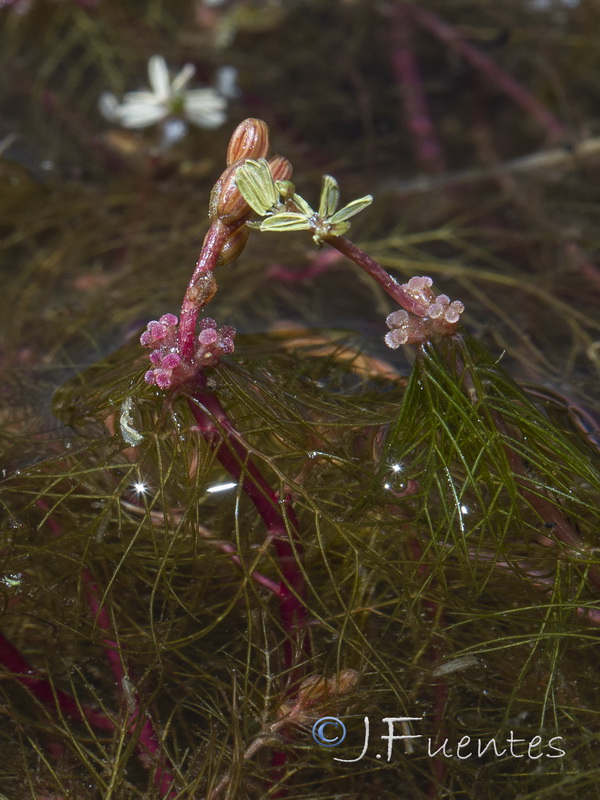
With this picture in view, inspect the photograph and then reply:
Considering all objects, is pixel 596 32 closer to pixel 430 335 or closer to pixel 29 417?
pixel 430 335

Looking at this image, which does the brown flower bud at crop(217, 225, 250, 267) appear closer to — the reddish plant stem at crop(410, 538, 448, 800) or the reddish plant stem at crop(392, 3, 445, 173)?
the reddish plant stem at crop(410, 538, 448, 800)

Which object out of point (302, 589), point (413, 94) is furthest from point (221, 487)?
point (413, 94)

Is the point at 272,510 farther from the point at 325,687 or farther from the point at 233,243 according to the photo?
the point at 233,243

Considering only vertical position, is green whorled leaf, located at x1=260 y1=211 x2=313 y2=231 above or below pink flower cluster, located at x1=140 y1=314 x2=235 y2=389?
above

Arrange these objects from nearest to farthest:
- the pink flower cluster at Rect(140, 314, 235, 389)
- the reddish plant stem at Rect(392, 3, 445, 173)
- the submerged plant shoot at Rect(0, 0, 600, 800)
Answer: the pink flower cluster at Rect(140, 314, 235, 389)
the submerged plant shoot at Rect(0, 0, 600, 800)
the reddish plant stem at Rect(392, 3, 445, 173)

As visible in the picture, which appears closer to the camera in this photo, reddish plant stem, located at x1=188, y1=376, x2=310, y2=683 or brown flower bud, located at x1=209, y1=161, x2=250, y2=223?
brown flower bud, located at x1=209, y1=161, x2=250, y2=223

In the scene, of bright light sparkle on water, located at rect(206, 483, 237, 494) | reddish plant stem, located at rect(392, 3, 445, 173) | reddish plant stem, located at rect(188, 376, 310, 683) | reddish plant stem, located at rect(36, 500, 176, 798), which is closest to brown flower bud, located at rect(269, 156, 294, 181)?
reddish plant stem, located at rect(188, 376, 310, 683)
